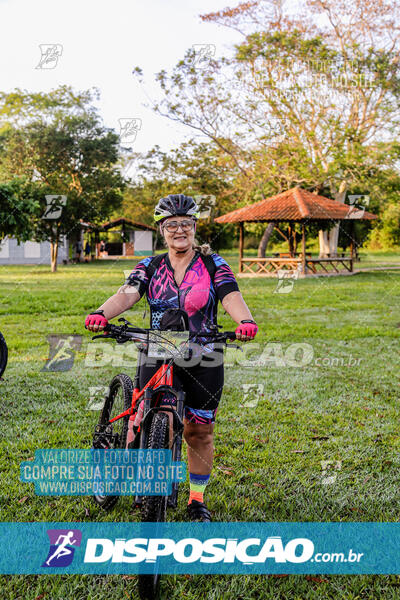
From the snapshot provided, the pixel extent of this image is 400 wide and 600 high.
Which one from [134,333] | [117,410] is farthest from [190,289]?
[117,410]

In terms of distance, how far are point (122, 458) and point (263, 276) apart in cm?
2143

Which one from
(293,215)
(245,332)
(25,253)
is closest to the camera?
(245,332)

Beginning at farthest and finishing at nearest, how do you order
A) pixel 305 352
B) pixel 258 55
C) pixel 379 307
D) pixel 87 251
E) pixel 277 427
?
pixel 87 251
pixel 258 55
pixel 379 307
pixel 305 352
pixel 277 427

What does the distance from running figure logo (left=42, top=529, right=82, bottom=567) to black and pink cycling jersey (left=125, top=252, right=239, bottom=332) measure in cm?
133

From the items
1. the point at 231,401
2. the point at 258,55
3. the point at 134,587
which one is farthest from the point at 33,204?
the point at 258,55

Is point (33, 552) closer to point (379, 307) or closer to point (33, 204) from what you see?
point (379, 307)

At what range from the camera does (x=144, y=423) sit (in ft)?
9.41

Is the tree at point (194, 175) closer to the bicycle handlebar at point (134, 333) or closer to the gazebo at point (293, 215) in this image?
the gazebo at point (293, 215)

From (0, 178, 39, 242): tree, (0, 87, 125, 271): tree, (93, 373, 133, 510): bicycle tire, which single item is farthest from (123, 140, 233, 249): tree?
(93, 373, 133, 510): bicycle tire

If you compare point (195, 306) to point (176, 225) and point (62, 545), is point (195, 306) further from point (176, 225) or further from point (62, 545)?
point (62, 545)

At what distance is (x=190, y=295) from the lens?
10.3 feet

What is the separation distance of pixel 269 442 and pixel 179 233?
2371mm

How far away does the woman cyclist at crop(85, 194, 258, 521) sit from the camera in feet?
10.2

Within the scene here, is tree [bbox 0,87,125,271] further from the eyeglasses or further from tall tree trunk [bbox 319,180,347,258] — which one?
the eyeglasses
